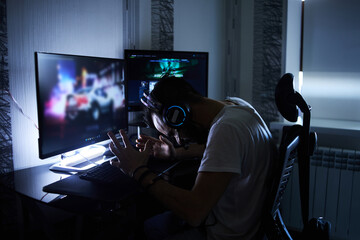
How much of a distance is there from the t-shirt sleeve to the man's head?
0.17 m

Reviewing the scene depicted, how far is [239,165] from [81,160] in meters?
0.87

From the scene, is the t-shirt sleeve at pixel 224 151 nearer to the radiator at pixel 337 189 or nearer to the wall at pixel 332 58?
the radiator at pixel 337 189

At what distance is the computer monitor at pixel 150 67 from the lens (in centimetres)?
206

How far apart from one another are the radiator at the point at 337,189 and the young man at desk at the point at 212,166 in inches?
49.6

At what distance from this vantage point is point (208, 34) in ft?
8.95

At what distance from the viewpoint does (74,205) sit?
3.40 ft

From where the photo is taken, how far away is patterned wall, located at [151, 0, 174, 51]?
2.32 metres

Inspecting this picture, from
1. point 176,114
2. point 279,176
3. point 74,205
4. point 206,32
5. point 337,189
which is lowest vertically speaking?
point 337,189

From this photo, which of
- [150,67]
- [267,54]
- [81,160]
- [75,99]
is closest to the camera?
[75,99]

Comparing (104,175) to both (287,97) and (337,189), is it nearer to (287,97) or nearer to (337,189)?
(287,97)

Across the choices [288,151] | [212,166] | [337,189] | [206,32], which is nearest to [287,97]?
[288,151]

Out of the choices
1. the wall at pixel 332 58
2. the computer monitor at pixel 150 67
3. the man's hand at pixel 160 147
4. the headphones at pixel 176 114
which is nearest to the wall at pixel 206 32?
the computer monitor at pixel 150 67

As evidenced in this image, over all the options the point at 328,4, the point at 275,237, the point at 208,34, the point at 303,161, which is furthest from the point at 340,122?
the point at 275,237

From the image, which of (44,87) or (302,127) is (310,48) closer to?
(302,127)
